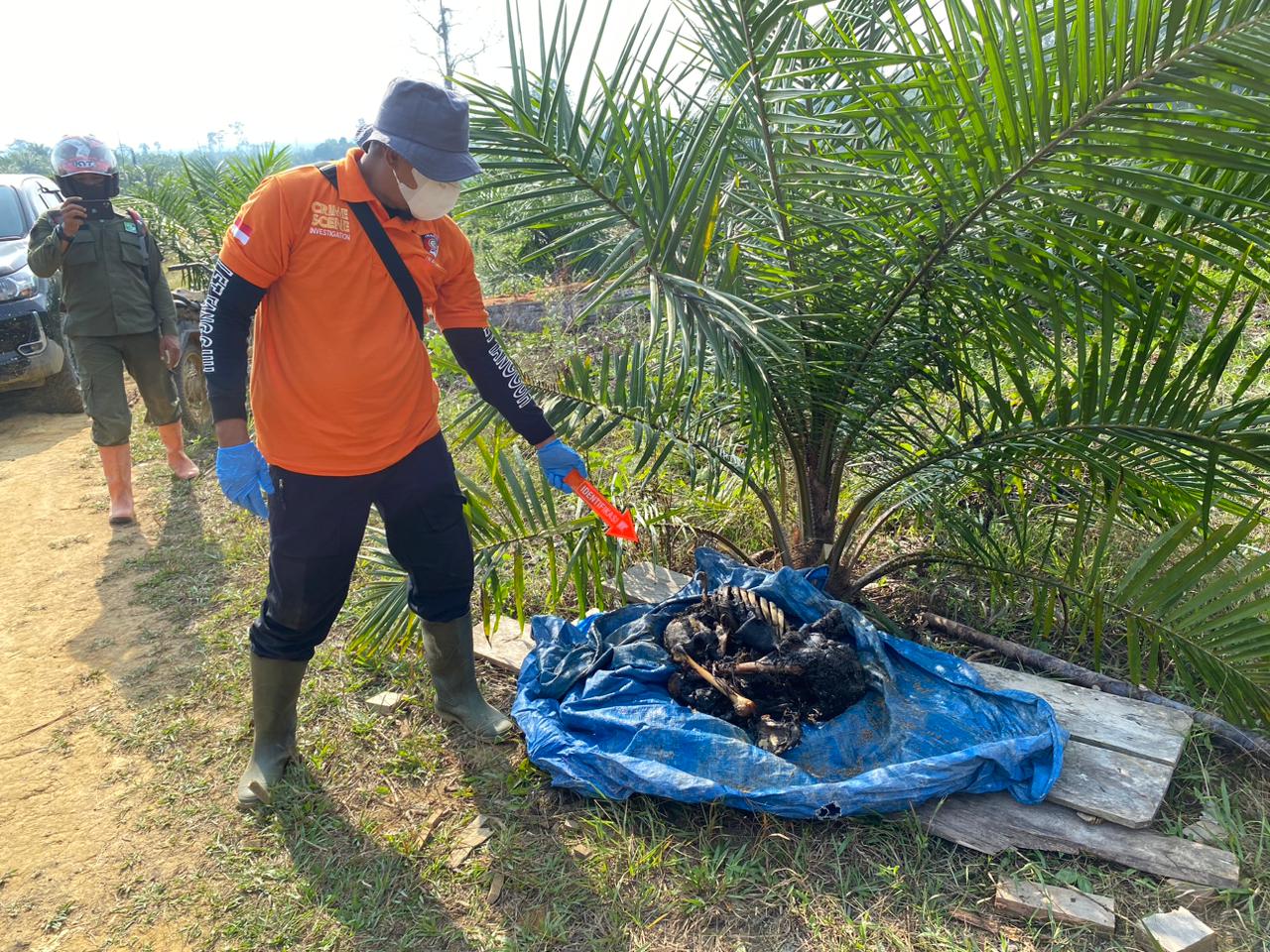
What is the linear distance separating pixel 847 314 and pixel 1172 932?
5.83ft

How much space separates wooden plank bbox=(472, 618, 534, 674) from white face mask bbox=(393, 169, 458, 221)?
1.57 meters

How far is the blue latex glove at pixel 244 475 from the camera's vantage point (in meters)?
2.45

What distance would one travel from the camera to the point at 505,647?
3.40m

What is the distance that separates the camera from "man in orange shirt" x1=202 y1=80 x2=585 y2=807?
224 cm

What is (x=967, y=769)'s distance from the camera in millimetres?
2414

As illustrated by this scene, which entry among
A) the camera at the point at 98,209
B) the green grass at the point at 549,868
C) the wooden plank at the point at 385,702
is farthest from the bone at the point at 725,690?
the camera at the point at 98,209

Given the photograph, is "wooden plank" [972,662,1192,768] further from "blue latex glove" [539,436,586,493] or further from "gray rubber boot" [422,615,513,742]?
"gray rubber boot" [422,615,513,742]

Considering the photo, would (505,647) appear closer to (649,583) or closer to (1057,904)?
(649,583)

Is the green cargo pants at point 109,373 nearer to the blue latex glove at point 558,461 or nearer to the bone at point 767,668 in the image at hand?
the blue latex glove at point 558,461

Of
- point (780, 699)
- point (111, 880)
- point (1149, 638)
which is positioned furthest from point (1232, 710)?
point (111, 880)

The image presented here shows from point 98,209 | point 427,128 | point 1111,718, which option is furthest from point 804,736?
point 98,209

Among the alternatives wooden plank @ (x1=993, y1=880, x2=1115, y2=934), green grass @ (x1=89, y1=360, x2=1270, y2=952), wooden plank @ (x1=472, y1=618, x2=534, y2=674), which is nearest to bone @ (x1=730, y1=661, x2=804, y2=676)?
green grass @ (x1=89, y1=360, x2=1270, y2=952)

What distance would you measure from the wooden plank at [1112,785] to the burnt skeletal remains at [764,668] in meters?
0.61

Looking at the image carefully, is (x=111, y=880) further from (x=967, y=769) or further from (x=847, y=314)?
(x=847, y=314)
